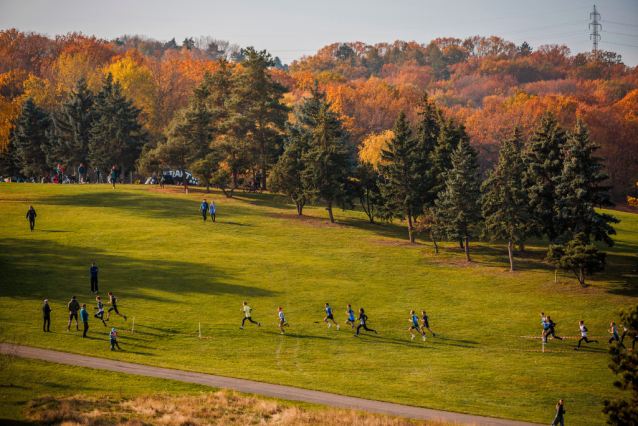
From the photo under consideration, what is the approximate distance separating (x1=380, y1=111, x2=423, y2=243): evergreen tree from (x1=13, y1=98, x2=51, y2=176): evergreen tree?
55100 mm

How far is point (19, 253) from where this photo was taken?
128 ft

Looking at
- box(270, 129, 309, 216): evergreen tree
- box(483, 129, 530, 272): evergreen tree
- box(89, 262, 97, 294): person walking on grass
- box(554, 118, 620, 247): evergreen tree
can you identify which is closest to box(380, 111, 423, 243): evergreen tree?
box(483, 129, 530, 272): evergreen tree

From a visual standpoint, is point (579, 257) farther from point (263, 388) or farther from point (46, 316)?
point (46, 316)

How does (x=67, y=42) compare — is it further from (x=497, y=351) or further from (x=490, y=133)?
(x=497, y=351)

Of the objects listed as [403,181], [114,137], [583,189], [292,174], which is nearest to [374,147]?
[292,174]

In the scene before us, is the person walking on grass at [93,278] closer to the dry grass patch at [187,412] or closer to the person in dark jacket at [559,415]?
the dry grass patch at [187,412]

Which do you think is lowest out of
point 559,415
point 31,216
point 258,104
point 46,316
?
point 559,415

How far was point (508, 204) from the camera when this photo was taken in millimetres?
45000

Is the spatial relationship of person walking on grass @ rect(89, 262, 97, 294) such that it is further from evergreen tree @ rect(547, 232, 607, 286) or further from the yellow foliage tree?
the yellow foliage tree

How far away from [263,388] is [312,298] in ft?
45.5

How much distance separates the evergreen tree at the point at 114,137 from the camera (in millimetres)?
72812

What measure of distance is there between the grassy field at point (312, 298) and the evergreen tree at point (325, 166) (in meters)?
3.70

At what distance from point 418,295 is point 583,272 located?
14.9 m

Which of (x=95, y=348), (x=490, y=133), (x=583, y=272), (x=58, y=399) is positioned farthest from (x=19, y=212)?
(x=490, y=133)
